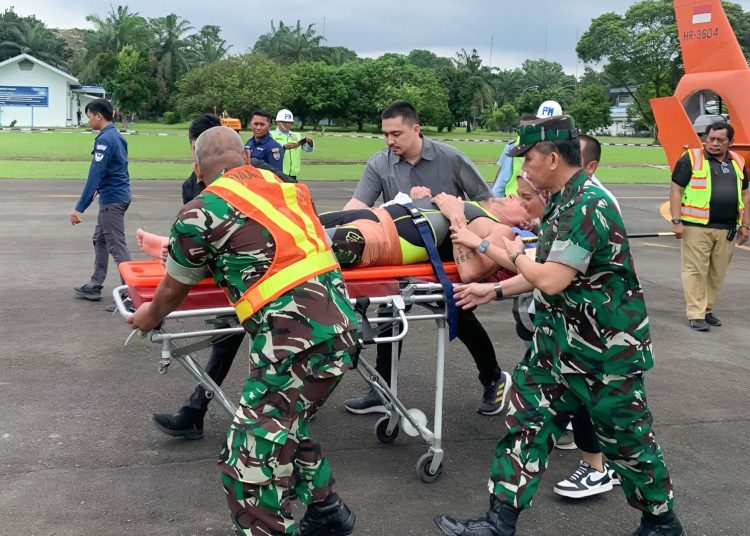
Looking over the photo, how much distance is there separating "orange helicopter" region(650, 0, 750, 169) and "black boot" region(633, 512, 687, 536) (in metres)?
10.9

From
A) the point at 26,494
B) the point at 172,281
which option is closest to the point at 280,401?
the point at 172,281

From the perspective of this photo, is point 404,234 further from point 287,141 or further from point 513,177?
point 287,141

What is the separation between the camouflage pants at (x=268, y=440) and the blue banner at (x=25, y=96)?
81884 mm

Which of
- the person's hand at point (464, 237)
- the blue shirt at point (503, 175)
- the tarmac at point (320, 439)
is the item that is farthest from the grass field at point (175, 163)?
the person's hand at point (464, 237)

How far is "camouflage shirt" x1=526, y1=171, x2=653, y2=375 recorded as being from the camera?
3.07 m

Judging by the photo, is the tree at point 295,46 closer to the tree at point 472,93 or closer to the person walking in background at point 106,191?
the tree at point 472,93

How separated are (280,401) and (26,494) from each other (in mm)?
1793

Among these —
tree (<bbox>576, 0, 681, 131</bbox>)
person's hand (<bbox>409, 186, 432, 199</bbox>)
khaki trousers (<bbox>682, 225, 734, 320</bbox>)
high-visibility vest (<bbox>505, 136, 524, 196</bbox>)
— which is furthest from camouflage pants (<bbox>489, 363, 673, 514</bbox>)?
tree (<bbox>576, 0, 681, 131</bbox>)

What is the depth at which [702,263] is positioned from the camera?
7.48 metres

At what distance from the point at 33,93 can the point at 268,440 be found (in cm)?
8283

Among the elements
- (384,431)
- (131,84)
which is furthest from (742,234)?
(131,84)

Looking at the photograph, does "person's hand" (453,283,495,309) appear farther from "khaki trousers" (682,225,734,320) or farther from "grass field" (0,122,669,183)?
"grass field" (0,122,669,183)

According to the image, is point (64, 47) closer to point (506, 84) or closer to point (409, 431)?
point (506, 84)

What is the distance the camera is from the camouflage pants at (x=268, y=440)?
110 inches
